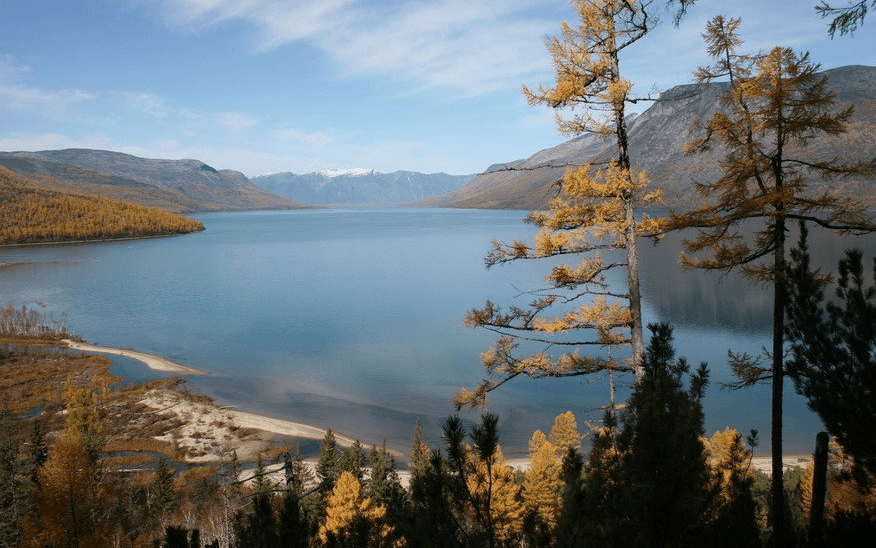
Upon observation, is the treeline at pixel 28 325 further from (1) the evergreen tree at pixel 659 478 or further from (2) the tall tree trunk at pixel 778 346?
(1) the evergreen tree at pixel 659 478

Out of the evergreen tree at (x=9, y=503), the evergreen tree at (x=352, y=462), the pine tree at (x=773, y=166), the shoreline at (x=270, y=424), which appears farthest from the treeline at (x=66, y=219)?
the pine tree at (x=773, y=166)

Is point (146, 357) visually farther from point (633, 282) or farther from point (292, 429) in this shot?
point (633, 282)

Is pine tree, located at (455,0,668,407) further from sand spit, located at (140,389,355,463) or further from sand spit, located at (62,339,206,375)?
sand spit, located at (62,339,206,375)

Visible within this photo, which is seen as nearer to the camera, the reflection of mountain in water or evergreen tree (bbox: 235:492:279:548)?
evergreen tree (bbox: 235:492:279:548)

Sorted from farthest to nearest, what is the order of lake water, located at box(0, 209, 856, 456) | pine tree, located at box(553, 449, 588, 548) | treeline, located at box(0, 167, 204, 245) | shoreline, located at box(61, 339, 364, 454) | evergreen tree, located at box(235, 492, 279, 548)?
1. treeline, located at box(0, 167, 204, 245)
2. lake water, located at box(0, 209, 856, 456)
3. shoreline, located at box(61, 339, 364, 454)
4. evergreen tree, located at box(235, 492, 279, 548)
5. pine tree, located at box(553, 449, 588, 548)

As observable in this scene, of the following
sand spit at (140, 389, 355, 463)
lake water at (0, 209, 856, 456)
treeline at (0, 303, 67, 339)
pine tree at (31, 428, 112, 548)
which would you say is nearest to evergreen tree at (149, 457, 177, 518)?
sand spit at (140, 389, 355, 463)

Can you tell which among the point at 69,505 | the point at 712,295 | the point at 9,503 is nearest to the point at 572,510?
the point at 69,505
